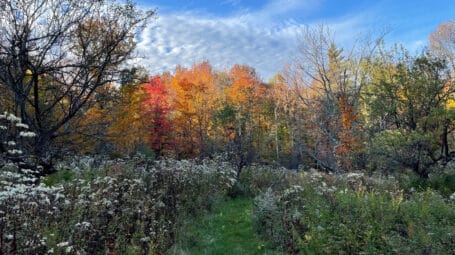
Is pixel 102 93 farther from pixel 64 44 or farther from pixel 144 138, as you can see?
pixel 144 138

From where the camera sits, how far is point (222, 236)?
6.29 metres

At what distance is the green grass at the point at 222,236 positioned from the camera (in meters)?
5.33

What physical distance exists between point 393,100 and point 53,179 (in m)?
11.2

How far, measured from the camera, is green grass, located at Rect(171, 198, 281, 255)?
5332mm

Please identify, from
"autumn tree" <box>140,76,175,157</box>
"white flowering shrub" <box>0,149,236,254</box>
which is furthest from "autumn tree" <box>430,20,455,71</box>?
"white flowering shrub" <box>0,149,236,254</box>

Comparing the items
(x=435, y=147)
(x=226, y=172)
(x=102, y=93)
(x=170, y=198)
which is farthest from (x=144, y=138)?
(x=435, y=147)

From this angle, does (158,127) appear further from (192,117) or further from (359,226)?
(359,226)

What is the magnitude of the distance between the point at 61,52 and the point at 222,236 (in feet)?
17.1

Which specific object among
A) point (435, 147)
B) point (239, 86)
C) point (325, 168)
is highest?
point (239, 86)

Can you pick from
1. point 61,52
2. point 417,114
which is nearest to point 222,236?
point 61,52

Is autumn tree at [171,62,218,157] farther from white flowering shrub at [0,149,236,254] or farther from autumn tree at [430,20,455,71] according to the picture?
autumn tree at [430,20,455,71]

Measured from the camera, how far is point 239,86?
29.2 metres

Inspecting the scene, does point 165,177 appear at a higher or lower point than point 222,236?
higher

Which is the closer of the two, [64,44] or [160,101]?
[64,44]
